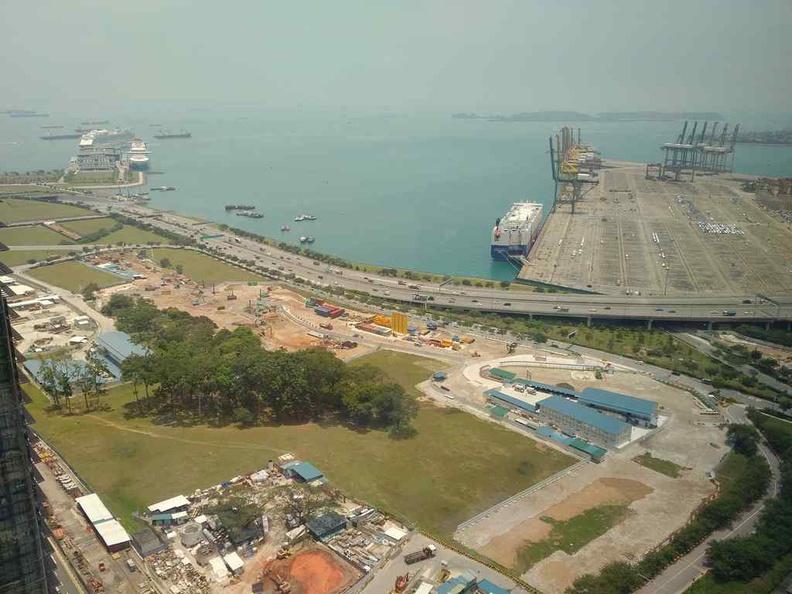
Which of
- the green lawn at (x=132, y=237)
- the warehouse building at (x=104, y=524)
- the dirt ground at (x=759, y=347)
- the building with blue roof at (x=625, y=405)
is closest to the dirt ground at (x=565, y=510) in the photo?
the building with blue roof at (x=625, y=405)

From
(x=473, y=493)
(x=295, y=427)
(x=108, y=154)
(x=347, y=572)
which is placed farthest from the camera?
(x=108, y=154)

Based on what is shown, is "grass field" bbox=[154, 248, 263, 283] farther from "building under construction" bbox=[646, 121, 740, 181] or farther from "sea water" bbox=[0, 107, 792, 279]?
"building under construction" bbox=[646, 121, 740, 181]

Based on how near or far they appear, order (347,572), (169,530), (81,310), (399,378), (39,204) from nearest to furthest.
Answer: (347,572) → (169,530) → (399,378) → (81,310) → (39,204)

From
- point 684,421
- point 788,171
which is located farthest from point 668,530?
point 788,171

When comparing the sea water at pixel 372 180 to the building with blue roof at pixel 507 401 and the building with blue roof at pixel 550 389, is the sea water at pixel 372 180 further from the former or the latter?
the building with blue roof at pixel 507 401

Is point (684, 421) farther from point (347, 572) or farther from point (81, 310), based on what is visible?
point (81, 310)

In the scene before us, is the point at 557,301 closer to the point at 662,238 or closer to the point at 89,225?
the point at 662,238

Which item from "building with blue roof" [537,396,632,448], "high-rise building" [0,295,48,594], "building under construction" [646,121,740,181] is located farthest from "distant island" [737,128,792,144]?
"high-rise building" [0,295,48,594]
